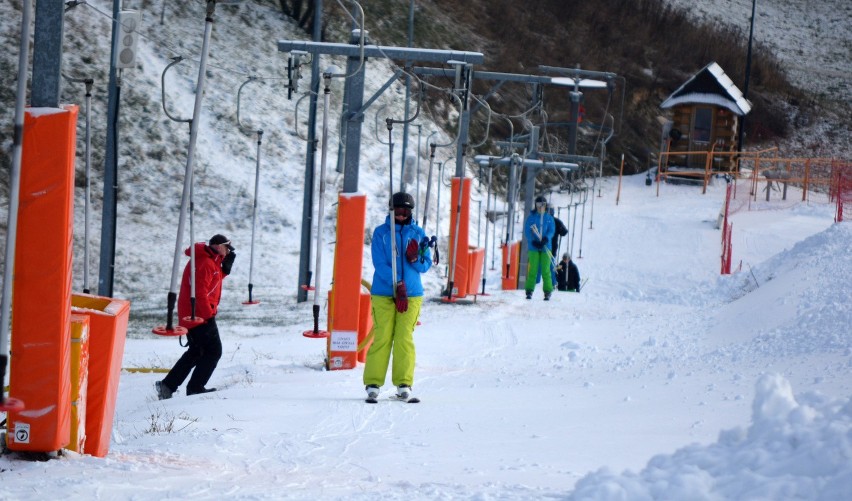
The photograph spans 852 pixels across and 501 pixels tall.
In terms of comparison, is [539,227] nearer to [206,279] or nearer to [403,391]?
[206,279]

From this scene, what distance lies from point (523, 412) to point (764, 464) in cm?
349

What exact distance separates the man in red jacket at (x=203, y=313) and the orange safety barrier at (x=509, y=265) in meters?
13.6

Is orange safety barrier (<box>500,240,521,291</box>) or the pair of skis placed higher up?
the pair of skis

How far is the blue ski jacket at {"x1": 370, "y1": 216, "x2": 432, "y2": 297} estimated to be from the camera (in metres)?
8.33

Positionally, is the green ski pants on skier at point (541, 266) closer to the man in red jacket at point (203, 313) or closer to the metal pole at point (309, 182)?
the metal pole at point (309, 182)

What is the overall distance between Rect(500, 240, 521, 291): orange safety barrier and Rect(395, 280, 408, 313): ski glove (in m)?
14.4

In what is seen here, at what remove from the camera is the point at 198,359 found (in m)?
9.38

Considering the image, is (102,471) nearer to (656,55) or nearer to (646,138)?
(646,138)

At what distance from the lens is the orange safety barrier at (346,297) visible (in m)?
10.3

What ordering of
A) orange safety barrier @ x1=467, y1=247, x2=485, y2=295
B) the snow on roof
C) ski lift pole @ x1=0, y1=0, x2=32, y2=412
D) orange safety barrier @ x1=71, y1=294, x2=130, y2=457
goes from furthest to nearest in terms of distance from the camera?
the snow on roof, orange safety barrier @ x1=467, y1=247, x2=485, y2=295, orange safety barrier @ x1=71, y1=294, x2=130, y2=457, ski lift pole @ x1=0, y1=0, x2=32, y2=412

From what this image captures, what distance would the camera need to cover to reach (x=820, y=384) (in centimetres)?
806

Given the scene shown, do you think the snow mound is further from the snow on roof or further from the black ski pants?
the snow on roof

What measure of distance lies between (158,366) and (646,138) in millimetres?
39440

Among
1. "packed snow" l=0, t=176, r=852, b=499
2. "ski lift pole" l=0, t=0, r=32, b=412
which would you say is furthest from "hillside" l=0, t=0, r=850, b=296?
"ski lift pole" l=0, t=0, r=32, b=412
